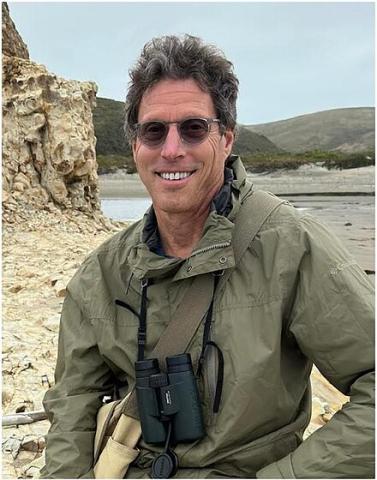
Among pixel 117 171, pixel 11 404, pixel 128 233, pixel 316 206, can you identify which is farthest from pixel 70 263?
pixel 117 171

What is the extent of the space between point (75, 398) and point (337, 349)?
1.17 meters

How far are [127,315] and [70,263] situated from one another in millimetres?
7404

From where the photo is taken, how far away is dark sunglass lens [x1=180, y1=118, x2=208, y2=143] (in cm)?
234

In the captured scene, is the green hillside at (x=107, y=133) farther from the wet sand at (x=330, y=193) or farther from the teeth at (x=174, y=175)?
the teeth at (x=174, y=175)

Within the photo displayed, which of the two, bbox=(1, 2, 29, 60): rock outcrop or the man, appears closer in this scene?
the man

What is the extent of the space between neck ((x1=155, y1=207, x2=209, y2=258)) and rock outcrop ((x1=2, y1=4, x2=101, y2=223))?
10378mm

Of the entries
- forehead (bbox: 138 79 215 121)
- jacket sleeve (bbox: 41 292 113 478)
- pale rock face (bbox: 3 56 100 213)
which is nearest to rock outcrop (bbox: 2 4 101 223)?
pale rock face (bbox: 3 56 100 213)

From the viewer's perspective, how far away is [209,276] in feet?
7.32

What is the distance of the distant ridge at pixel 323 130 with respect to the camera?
127375 mm

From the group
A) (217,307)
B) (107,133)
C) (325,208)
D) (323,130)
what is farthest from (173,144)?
(323,130)

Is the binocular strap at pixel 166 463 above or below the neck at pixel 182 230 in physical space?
below

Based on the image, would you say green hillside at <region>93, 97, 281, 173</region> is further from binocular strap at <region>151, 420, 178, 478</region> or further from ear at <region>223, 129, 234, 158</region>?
binocular strap at <region>151, 420, 178, 478</region>

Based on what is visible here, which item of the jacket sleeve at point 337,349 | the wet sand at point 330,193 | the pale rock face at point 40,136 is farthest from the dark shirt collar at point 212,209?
the wet sand at point 330,193

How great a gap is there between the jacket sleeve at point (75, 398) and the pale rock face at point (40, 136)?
10.5m
